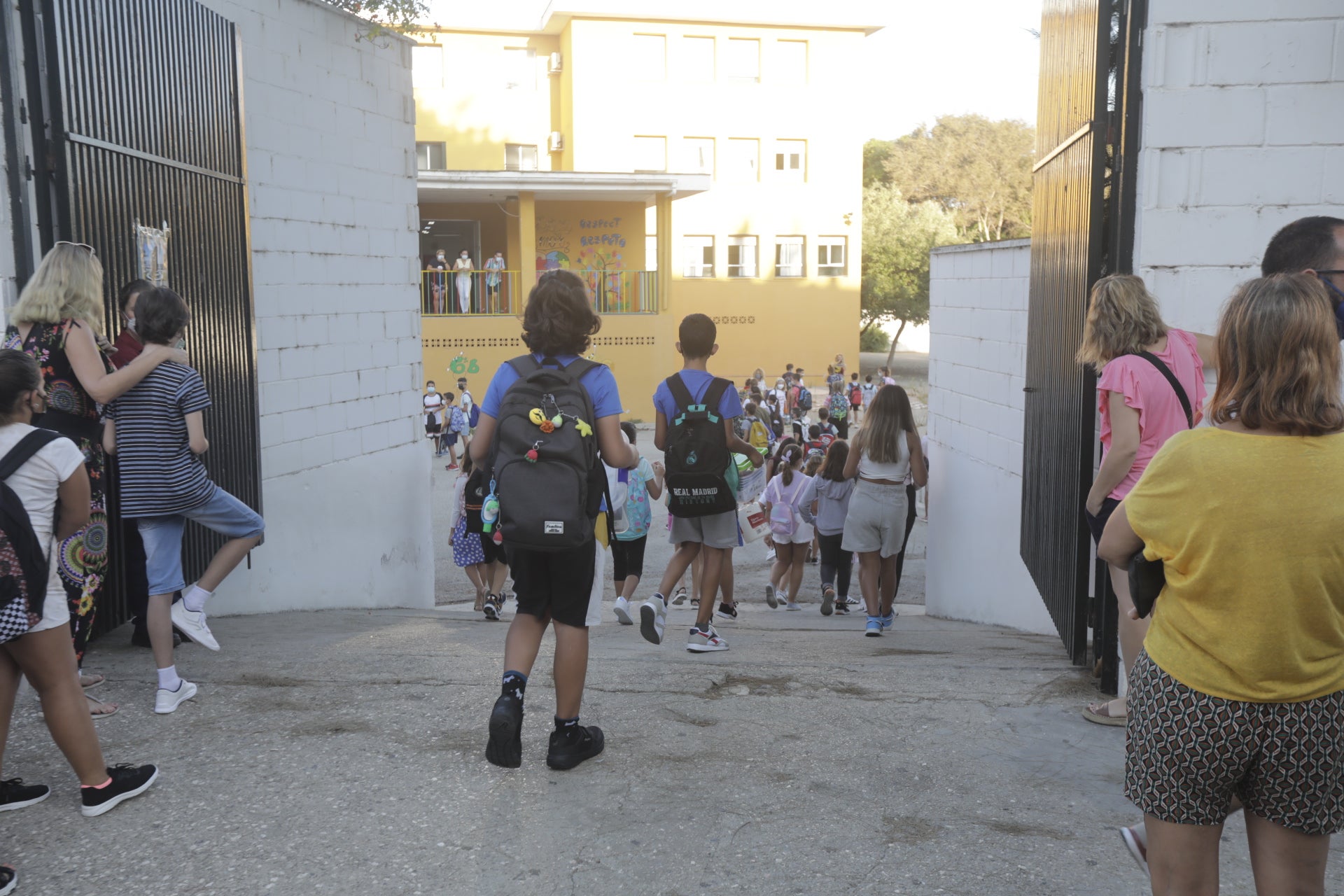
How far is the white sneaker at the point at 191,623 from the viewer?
479cm

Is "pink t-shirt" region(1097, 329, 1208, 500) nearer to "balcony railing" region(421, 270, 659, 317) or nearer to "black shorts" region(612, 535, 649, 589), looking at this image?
"black shorts" region(612, 535, 649, 589)

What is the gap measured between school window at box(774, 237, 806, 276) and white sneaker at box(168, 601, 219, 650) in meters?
33.6

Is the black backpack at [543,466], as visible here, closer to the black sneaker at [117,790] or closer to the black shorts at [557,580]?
the black shorts at [557,580]

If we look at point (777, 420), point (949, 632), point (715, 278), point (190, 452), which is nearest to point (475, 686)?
point (190, 452)

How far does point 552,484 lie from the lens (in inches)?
149

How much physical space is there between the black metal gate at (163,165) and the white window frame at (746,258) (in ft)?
102

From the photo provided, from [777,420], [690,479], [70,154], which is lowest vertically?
[777,420]

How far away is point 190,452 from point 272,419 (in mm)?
2765

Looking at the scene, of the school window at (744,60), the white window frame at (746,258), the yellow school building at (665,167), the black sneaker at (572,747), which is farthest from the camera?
the white window frame at (746,258)

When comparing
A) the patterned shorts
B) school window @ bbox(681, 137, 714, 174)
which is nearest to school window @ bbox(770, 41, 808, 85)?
school window @ bbox(681, 137, 714, 174)

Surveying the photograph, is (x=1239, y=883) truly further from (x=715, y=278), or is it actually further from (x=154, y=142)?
(x=715, y=278)

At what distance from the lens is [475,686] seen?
487 cm

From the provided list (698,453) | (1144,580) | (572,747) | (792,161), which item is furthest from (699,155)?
(1144,580)

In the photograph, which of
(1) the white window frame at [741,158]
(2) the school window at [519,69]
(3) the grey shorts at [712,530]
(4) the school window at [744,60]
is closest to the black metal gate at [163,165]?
(3) the grey shorts at [712,530]
